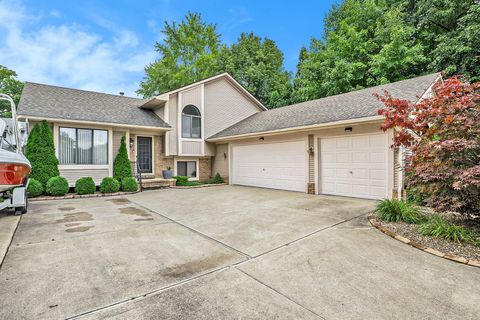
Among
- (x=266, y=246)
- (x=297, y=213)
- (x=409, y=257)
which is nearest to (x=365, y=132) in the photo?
(x=297, y=213)

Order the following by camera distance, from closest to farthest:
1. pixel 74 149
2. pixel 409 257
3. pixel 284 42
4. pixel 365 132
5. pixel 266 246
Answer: pixel 409 257, pixel 266 246, pixel 365 132, pixel 74 149, pixel 284 42

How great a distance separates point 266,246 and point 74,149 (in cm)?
958

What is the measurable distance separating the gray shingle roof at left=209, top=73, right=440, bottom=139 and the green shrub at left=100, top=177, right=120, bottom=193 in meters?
5.40

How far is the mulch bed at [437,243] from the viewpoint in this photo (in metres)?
3.54

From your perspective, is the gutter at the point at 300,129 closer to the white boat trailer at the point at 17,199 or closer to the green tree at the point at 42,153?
the green tree at the point at 42,153

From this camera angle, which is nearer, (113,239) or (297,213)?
(113,239)

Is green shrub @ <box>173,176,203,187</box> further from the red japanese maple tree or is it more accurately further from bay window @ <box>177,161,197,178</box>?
the red japanese maple tree

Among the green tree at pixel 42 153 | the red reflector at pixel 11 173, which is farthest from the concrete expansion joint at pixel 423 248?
the green tree at pixel 42 153

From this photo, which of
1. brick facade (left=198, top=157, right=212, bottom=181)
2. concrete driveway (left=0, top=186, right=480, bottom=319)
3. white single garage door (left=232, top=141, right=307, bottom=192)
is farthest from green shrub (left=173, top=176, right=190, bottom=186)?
concrete driveway (left=0, top=186, right=480, bottom=319)

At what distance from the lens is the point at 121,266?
322cm

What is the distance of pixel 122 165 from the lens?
34.8 ft

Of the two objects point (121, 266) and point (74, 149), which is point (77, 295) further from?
point (74, 149)

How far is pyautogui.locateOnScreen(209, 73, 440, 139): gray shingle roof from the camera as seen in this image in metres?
8.19

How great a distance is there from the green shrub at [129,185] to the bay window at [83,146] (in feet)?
4.44
